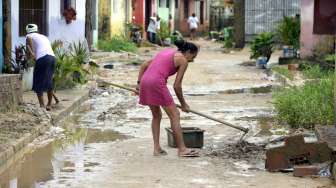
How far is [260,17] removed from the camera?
3231 centimetres

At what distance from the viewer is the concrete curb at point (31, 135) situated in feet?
27.8

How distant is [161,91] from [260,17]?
24.0 m

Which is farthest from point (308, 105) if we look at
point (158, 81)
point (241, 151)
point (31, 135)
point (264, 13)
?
point (264, 13)

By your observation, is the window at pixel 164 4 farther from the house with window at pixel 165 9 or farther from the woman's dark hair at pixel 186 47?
the woman's dark hair at pixel 186 47

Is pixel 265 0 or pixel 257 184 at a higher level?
pixel 265 0

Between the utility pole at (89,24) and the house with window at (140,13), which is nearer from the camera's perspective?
the utility pole at (89,24)

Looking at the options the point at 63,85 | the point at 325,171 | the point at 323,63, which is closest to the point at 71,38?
the point at 63,85

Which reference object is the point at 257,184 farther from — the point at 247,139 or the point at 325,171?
the point at 247,139

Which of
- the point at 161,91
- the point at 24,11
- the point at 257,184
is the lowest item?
the point at 257,184

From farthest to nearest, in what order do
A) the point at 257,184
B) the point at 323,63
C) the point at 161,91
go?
the point at 323,63 → the point at 161,91 → the point at 257,184

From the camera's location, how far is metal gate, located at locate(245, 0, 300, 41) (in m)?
32.1

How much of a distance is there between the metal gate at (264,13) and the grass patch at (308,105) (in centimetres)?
2081

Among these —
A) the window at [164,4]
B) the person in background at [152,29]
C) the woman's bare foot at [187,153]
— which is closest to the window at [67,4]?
the woman's bare foot at [187,153]

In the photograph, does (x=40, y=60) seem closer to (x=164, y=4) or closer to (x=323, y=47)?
(x=323, y=47)
